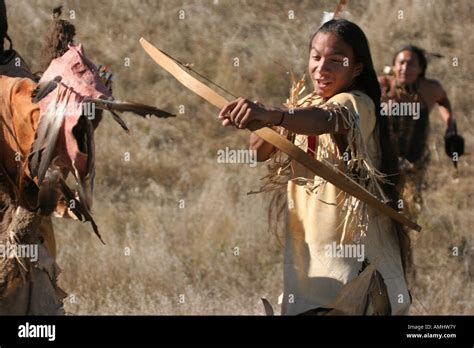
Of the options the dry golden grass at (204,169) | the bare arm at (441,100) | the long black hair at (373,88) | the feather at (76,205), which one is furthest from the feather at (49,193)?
the bare arm at (441,100)

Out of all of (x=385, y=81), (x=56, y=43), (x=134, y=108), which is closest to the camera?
(x=134, y=108)

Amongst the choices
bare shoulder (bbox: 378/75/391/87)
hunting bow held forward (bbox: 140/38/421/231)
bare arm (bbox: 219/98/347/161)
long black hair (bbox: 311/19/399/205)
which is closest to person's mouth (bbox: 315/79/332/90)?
long black hair (bbox: 311/19/399/205)

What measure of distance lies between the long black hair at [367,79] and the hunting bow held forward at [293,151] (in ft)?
0.72

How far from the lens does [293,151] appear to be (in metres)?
5.89

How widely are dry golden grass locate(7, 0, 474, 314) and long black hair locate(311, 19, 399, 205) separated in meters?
3.57

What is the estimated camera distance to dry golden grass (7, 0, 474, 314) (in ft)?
33.6

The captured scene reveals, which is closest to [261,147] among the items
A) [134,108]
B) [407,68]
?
[134,108]

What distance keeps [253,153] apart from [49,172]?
85cm

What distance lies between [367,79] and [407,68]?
3433 millimetres

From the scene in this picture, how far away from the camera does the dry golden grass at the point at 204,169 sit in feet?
33.6

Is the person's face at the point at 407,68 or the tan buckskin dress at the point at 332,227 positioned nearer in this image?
the tan buckskin dress at the point at 332,227

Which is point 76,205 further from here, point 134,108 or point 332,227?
point 332,227

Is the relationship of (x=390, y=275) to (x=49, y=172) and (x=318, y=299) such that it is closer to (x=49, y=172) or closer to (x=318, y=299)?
(x=318, y=299)

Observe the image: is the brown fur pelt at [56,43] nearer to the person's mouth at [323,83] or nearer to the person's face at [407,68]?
the person's mouth at [323,83]
